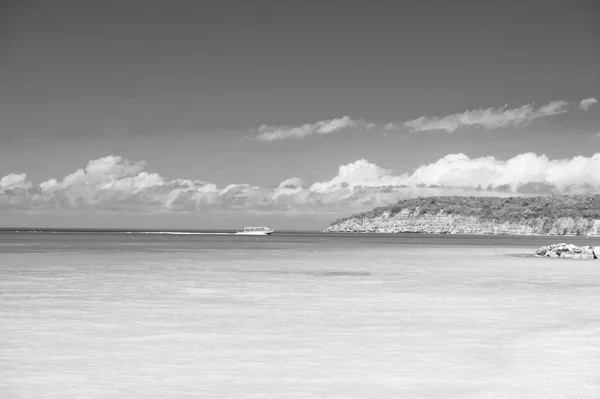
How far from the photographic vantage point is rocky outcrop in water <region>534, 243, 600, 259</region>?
66375 millimetres

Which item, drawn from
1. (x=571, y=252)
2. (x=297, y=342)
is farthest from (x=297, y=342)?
(x=571, y=252)

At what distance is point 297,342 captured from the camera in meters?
16.6

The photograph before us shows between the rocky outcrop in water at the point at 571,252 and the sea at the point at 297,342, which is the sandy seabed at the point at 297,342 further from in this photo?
the rocky outcrop in water at the point at 571,252

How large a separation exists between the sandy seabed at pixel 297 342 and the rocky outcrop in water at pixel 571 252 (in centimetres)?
3779

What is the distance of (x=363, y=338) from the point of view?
17.2 meters

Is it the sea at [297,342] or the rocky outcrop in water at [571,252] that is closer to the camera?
the sea at [297,342]

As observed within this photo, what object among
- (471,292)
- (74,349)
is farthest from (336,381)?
(471,292)

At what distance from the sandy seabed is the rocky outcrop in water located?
124ft

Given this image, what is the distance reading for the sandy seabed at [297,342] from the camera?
11.9 m

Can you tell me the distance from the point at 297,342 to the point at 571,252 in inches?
2354

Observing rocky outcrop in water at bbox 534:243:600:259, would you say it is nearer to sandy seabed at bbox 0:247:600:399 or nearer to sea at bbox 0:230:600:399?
sea at bbox 0:230:600:399

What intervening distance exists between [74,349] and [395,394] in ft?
25.4

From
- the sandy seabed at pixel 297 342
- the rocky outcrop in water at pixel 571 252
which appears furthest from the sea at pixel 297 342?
the rocky outcrop in water at pixel 571 252

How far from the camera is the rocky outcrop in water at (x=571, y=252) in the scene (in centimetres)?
6638
